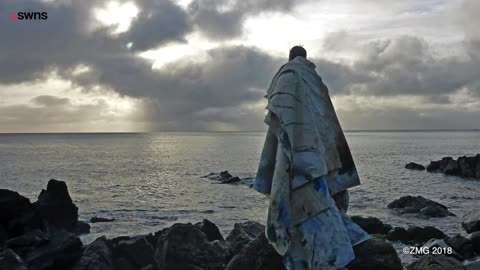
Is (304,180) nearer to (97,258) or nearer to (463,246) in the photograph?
(97,258)

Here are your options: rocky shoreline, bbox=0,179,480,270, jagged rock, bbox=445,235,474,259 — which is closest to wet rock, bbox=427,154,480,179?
rocky shoreline, bbox=0,179,480,270

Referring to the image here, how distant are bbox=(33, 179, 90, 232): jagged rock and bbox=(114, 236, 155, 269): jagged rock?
8.02 meters

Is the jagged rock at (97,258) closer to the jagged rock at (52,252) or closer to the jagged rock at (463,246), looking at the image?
the jagged rock at (52,252)

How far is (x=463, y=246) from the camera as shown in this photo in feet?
48.0

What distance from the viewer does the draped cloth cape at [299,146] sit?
188 inches

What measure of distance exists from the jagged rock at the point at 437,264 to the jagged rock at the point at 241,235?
4.69 meters

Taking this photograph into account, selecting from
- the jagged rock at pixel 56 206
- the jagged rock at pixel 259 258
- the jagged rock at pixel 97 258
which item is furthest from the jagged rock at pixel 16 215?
the jagged rock at pixel 259 258

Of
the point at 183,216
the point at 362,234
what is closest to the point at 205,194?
the point at 183,216

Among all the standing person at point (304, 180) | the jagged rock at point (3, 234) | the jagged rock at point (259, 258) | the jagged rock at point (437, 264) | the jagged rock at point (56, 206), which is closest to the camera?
the standing person at point (304, 180)

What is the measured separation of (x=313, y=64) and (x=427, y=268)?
7267mm

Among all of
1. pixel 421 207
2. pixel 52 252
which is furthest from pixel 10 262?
pixel 421 207

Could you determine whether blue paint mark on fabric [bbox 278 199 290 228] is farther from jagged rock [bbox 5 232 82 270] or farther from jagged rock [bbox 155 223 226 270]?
jagged rock [bbox 5 232 82 270]

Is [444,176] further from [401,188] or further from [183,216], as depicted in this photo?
[183,216]

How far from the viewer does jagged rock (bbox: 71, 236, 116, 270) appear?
11602 mm
